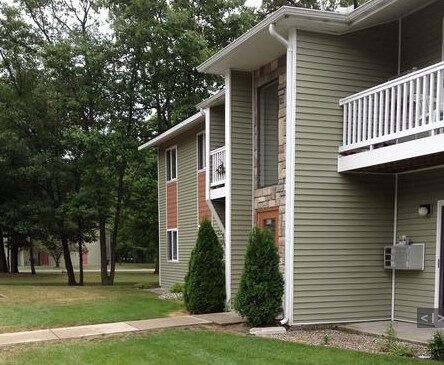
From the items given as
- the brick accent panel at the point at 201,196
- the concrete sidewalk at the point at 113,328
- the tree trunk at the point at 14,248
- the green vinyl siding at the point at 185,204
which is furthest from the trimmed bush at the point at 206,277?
the tree trunk at the point at 14,248

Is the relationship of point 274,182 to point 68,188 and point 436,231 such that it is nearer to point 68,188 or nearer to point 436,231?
point 436,231

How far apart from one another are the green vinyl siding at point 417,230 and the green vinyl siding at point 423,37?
5.86 ft

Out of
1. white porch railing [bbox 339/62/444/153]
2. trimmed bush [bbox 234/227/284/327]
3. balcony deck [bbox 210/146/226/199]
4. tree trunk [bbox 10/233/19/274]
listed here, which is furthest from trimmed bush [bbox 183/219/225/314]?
tree trunk [bbox 10/233/19/274]

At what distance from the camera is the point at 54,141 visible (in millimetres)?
21703

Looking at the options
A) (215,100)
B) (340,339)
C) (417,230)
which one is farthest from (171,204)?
(340,339)

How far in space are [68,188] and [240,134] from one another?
45.0 ft

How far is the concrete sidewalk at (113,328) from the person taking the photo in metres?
7.42

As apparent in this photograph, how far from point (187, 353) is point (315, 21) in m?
5.19

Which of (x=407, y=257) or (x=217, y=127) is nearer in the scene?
(x=407, y=257)

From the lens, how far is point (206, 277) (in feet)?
31.9

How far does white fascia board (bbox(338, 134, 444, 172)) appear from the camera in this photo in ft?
21.4

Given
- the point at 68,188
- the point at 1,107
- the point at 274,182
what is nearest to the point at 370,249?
the point at 274,182

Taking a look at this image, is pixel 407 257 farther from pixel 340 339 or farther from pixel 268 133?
pixel 268 133

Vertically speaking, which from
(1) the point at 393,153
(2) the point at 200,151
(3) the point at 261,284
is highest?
(2) the point at 200,151
